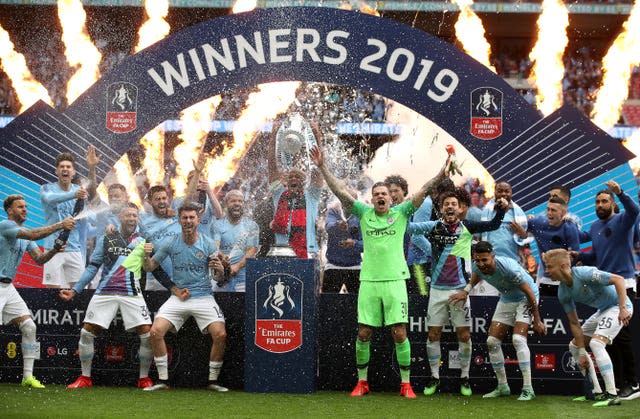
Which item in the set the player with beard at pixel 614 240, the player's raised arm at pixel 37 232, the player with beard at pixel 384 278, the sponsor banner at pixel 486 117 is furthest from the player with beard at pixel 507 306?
the player's raised arm at pixel 37 232

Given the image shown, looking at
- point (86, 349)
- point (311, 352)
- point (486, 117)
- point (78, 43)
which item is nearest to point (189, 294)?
point (86, 349)

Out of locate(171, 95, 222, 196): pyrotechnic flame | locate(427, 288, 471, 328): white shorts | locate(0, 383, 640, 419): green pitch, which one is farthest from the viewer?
locate(171, 95, 222, 196): pyrotechnic flame

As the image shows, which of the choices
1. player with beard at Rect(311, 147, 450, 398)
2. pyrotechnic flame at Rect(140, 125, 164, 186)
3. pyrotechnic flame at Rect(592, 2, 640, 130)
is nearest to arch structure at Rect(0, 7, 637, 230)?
player with beard at Rect(311, 147, 450, 398)

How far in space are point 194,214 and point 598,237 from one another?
3605 millimetres

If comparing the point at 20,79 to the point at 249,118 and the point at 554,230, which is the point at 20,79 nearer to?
the point at 249,118

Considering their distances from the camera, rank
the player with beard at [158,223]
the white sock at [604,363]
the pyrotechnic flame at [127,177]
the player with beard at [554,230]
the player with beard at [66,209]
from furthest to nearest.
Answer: the pyrotechnic flame at [127,177]
the player with beard at [66,209]
the player with beard at [158,223]
the player with beard at [554,230]
the white sock at [604,363]

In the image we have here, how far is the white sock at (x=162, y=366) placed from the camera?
945 cm

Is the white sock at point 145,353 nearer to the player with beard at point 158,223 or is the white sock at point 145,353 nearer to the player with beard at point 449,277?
the player with beard at point 158,223

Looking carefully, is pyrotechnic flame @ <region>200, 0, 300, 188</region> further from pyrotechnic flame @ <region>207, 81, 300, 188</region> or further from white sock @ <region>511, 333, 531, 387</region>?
white sock @ <region>511, 333, 531, 387</region>

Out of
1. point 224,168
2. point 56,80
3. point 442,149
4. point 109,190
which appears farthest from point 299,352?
point 56,80

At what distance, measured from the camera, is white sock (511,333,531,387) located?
9094mm

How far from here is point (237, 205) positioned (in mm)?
11188

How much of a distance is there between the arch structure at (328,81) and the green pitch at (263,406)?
8.29 ft

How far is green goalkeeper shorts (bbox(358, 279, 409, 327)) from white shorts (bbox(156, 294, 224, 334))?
131cm
